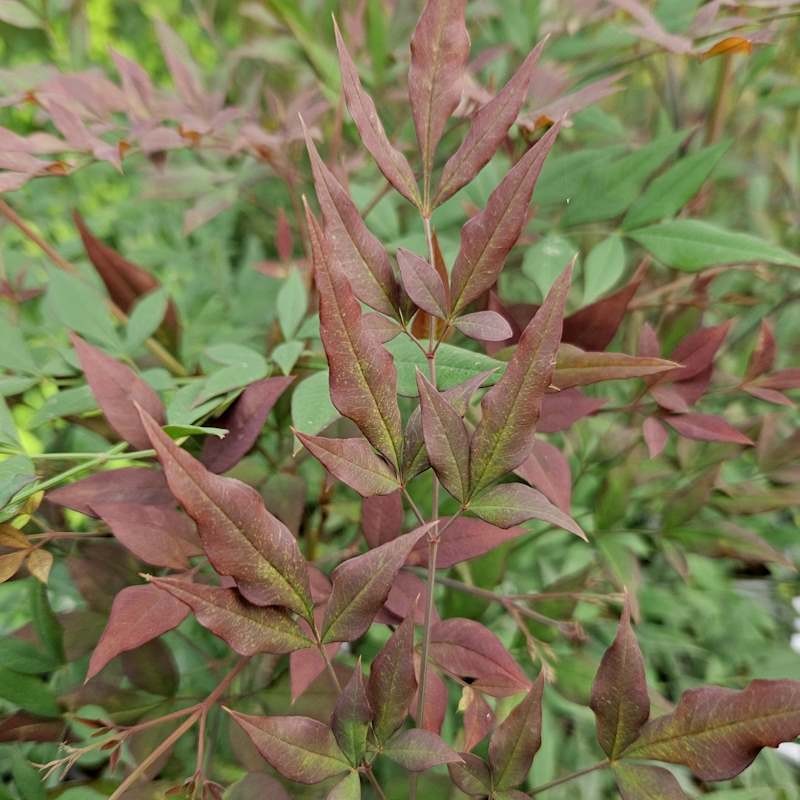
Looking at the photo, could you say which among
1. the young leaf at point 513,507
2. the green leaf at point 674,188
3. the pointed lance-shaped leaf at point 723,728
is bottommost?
the pointed lance-shaped leaf at point 723,728

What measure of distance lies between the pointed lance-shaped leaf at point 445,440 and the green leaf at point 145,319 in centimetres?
32

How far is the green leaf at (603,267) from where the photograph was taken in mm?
600

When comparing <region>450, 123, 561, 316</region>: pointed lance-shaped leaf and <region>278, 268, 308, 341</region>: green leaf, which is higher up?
<region>450, 123, 561, 316</region>: pointed lance-shaped leaf

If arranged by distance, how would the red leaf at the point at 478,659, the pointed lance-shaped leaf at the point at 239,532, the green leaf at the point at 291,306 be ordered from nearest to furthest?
the pointed lance-shaped leaf at the point at 239,532
the red leaf at the point at 478,659
the green leaf at the point at 291,306

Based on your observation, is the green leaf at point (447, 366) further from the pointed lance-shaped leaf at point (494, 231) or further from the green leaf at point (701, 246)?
the green leaf at point (701, 246)

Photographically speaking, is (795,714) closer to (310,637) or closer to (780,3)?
(310,637)

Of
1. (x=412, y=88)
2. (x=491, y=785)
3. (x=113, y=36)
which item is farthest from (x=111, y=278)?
(x=113, y=36)

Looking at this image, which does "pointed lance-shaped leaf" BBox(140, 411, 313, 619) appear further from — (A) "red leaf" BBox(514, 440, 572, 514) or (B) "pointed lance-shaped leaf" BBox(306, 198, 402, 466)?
(A) "red leaf" BBox(514, 440, 572, 514)

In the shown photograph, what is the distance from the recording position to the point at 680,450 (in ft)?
2.30

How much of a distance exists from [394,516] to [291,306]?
0.60 feet

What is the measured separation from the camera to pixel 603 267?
0.61 meters

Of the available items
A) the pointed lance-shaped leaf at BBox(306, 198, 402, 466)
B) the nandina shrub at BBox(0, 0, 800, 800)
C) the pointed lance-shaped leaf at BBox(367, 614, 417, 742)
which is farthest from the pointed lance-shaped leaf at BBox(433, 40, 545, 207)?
the pointed lance-shaped leaf at BBox(367, 614, 417, 742)

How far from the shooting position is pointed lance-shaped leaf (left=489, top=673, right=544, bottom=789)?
0.38 meters

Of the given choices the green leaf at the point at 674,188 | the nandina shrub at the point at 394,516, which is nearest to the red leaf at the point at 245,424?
the nandina shrub at the point at 394,516
